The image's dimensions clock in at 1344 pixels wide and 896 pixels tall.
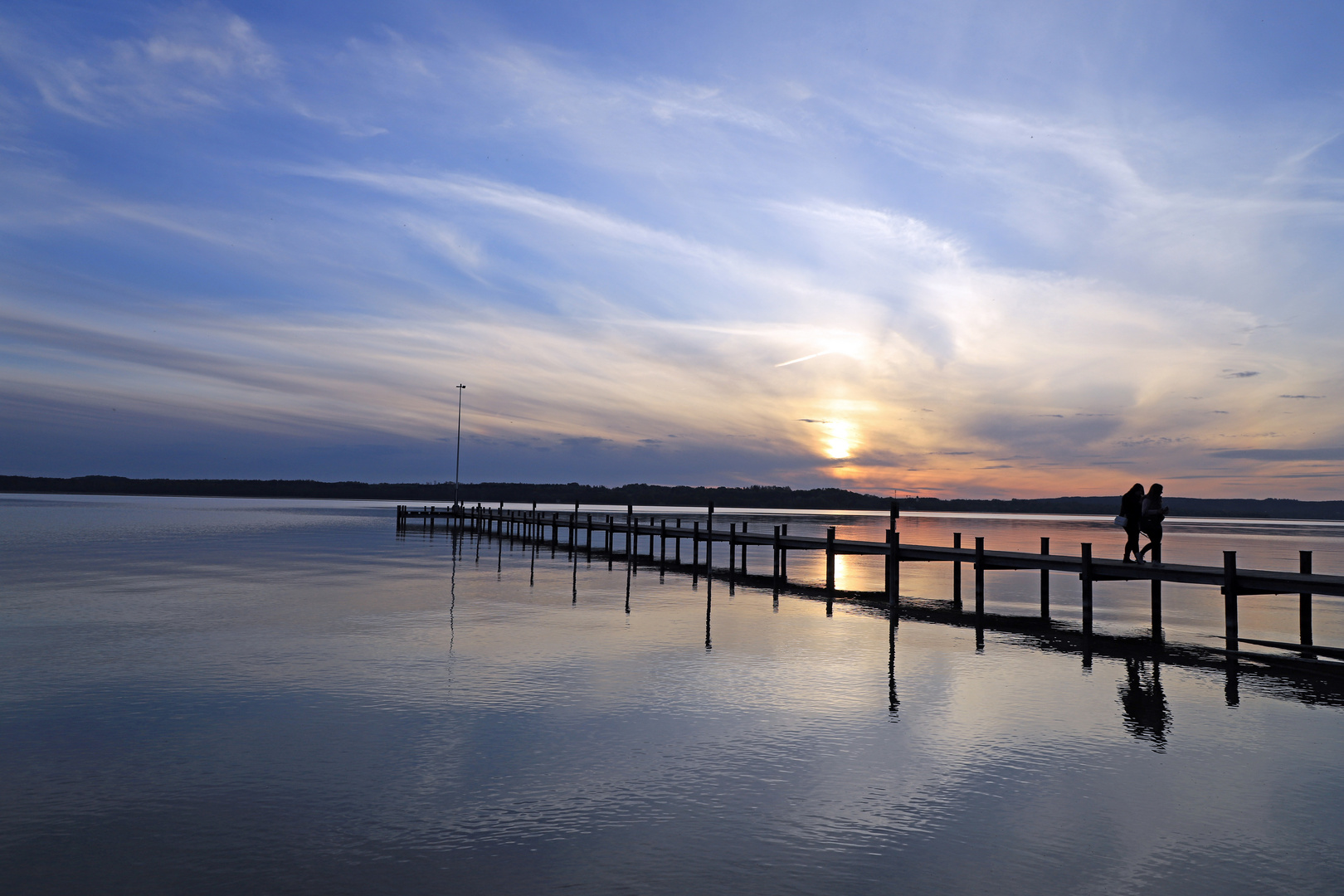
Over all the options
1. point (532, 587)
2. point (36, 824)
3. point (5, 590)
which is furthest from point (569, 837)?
point (5, 590)

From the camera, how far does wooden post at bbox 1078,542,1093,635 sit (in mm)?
22484

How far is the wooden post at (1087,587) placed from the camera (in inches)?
885

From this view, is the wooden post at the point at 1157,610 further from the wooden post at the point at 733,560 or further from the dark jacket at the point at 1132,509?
the wooden post at the point at 733,560

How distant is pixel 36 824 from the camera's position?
8.52m

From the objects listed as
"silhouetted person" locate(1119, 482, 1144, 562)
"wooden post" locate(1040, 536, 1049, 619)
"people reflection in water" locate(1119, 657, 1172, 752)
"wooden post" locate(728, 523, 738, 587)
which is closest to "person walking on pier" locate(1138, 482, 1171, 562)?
"silhouetted person" locate(1119, 482, 1144, 562)

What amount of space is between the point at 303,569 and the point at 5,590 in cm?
1055

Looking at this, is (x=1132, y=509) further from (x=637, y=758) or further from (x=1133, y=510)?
(x=637, y=758)

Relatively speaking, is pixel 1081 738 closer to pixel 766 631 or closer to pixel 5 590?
pixel 766 631

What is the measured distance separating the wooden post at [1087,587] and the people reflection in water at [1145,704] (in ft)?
12.1

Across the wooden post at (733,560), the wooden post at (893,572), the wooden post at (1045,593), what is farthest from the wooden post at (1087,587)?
the wooden post at (733,560)

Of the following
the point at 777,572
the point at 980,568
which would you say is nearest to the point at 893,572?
the point at 980,568

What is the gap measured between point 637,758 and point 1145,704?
8.99m

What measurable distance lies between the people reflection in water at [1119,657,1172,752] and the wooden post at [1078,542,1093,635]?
3.68 m

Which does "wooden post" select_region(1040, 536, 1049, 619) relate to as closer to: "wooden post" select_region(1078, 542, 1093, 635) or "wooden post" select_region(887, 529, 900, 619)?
"wooden post" select_region(1078, 542, 1093, 635)
